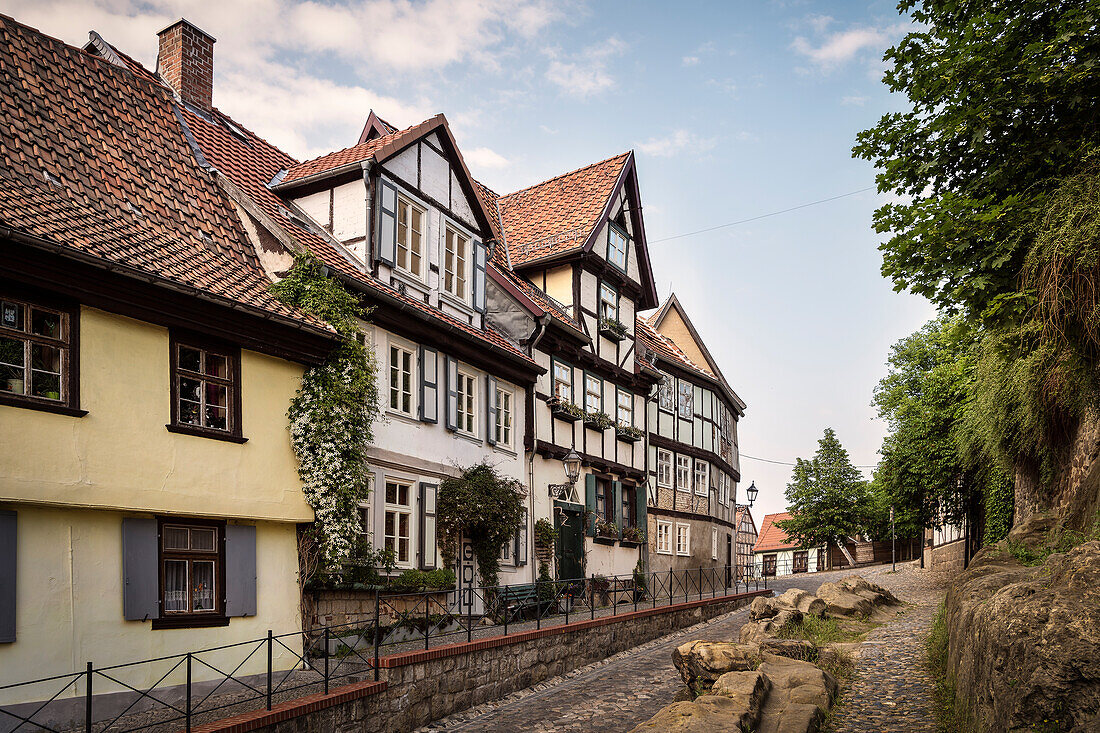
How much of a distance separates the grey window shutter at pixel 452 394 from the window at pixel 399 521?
6.08 feet

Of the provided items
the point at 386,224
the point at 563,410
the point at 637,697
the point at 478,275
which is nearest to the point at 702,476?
the point at 563,410

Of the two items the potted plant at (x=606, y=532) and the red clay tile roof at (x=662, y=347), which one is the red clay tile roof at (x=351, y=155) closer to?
the potted plant at (x=606, y=532)

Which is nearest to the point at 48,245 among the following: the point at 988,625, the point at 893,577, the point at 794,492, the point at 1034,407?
the point at 988,625

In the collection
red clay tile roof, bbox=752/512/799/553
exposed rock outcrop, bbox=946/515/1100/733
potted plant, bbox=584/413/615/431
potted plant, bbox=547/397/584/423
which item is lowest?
red clay tile roof, bbox=752/512/799/553

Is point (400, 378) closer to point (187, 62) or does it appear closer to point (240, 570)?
point (240, 570)

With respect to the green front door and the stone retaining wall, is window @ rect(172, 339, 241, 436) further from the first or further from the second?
the green front door

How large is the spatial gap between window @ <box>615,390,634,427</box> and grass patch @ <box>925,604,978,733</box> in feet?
40.5

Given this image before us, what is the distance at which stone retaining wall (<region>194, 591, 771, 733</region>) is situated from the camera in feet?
36.3

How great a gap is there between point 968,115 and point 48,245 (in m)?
10.6

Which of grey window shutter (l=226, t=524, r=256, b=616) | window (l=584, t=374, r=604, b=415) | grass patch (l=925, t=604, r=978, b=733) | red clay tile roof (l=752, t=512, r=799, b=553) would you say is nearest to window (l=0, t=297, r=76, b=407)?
grey window shutter (l=226, t=524, r=256, b=616)

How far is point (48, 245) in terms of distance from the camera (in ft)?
34.3

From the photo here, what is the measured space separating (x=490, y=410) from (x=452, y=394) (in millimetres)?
1735

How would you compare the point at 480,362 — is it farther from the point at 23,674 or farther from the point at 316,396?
the point at 23,674

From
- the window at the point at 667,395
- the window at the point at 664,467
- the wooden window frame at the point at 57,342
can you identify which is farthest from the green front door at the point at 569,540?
the wooden window frame at the point at 57,342
